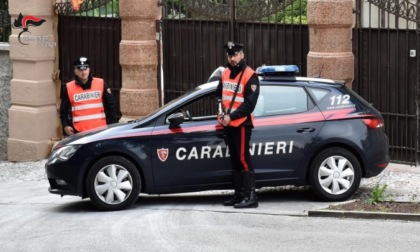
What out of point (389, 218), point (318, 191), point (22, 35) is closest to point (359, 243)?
point (389, 218)

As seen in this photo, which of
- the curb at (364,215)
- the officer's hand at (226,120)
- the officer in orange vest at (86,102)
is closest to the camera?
the curb at (364,215)

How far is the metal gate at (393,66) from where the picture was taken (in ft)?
47.4

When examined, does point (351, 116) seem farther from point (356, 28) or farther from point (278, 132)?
point (356, 28)

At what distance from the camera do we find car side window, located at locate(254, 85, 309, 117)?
12359 millimetres

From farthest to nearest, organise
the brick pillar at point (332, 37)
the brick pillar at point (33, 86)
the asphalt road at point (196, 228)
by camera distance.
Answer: the brick pillar at point (33, 86) → the brick pillar at point (332, 37) → the asphalt road at point (196, 228)

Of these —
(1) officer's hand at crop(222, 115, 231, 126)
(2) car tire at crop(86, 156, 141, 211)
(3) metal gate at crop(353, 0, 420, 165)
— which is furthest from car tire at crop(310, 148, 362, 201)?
(3) metal gate at crop(353, 0, 420, 165)

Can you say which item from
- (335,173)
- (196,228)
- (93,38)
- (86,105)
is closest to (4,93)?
(93,38)

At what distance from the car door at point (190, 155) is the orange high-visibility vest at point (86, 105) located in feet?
5.44

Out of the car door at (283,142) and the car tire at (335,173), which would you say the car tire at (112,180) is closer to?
the car door at (283,142)

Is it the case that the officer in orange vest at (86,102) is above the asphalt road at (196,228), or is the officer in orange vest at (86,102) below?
above

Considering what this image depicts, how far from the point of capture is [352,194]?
1227cm

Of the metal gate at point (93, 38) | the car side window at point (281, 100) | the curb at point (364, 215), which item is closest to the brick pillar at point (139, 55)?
the metal gate at point (93, 38)

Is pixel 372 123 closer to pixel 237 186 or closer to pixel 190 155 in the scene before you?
pixel 237 186

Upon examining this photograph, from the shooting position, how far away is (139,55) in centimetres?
1706
